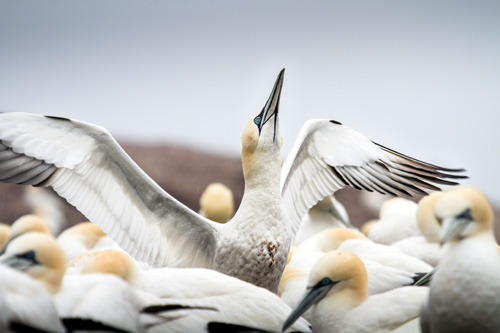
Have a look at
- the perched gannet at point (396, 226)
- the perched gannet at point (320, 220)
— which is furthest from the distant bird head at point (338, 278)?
the perched gannet at point (320, 220)

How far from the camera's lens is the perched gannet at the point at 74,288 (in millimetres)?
1617

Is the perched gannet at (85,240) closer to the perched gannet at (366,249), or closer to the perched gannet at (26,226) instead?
the perched gannet at (26,226)

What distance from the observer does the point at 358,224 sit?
7.66m

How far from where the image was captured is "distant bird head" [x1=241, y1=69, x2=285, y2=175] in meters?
2.73

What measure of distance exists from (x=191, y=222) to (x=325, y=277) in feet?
2.71

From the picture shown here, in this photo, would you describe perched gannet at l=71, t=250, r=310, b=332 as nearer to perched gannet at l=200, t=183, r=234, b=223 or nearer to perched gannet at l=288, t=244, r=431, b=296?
perched gannet at l=288, t=244, r=431, b=296

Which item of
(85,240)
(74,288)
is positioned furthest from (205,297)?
(85,240)

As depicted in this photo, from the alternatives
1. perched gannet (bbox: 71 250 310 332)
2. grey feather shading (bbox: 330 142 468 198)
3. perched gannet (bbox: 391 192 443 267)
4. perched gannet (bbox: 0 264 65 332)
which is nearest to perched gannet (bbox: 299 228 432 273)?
perched gannet (bbox: 391 192 443 267)

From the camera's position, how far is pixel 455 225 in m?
1.63

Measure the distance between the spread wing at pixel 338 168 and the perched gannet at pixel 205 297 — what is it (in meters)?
1.23

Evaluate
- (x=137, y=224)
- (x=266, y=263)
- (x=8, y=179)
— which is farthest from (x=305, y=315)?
(x=8, y=179)

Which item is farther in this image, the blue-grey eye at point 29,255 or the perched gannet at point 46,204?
the perched gannet at point 46,204

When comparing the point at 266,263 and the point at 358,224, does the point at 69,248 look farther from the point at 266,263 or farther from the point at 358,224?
the point at 358,224

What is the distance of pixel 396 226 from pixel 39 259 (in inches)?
133
